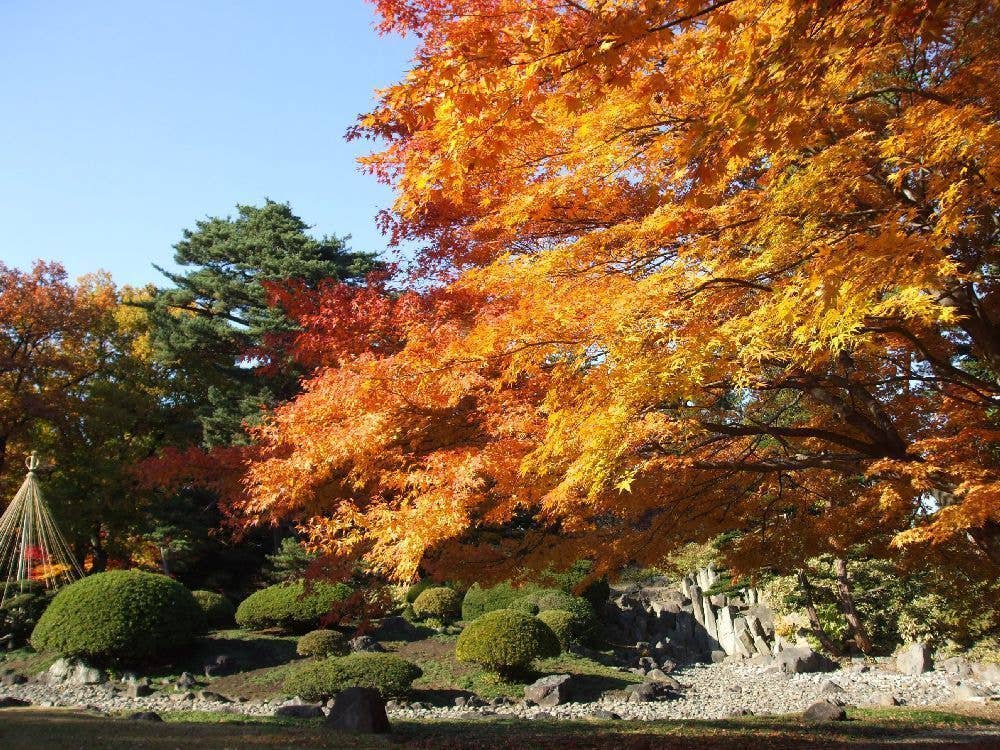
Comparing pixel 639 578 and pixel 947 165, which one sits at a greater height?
pixel 947 165

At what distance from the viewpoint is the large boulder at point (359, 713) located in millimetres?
8898

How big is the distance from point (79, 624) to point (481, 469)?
12286mm

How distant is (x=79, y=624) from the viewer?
14219 mm

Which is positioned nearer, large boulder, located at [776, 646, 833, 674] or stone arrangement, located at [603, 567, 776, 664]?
large boulder, located at [776, 646, 833, 674]

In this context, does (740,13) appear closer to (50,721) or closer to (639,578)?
(50,721)

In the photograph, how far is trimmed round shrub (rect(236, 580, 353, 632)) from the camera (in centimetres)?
1630

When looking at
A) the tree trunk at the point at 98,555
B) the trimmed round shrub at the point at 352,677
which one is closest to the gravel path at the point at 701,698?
the trimmed round shrub at the point at 352,677

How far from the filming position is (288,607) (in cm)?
1634

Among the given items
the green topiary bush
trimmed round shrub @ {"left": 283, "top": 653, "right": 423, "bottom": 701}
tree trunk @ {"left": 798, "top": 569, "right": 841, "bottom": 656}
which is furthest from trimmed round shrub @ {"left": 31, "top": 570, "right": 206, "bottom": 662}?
tree trunk @ {"left": 798, "top": 569, "right": 841, "bottom": 656}

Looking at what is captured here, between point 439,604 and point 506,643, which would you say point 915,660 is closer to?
point 506,643

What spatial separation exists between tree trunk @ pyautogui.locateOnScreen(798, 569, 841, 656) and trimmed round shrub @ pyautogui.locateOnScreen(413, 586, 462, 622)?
26.7ft

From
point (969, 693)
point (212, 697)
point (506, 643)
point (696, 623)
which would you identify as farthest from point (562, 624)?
point (969, 693)

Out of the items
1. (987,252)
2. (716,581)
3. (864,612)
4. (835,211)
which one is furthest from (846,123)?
(716,581)

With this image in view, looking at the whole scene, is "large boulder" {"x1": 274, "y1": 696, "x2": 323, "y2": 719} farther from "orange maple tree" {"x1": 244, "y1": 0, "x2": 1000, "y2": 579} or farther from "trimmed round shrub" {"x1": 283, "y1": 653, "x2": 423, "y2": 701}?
"orange maple tree" {"x1": 244, "y1": 0, "x2": 1000, "y2": 579}
